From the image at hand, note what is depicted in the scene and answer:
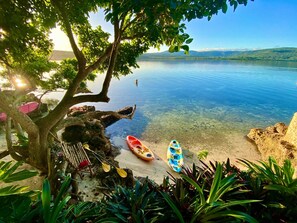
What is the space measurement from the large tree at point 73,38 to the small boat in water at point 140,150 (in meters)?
6.94

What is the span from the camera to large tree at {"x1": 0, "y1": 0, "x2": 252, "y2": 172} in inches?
90.2

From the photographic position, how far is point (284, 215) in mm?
1581

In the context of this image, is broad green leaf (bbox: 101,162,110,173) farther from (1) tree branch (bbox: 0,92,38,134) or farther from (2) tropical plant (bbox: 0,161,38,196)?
(2) tropical plant (bbox: 0,161,38,196)

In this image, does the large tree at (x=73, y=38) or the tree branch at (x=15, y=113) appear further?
the tree branch at (x=15, y=113)

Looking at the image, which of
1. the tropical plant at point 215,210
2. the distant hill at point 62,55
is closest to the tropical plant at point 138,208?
the tropical plant at point 215,210

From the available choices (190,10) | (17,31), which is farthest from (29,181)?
(190,10)

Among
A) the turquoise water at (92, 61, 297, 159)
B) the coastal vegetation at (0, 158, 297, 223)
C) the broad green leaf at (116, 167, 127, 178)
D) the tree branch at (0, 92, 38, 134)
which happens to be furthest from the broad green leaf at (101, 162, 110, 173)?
the turquoise water at (92, 61, 297, 159)

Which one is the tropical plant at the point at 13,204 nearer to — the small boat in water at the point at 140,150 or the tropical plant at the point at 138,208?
the tropical plant at the point at 138,208

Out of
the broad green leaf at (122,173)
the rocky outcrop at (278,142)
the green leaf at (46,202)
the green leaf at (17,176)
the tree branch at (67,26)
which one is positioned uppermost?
the tree branch at (67,26)

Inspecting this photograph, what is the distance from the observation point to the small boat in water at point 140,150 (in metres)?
11.4

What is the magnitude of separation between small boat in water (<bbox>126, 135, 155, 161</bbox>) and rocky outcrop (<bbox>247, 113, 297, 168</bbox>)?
913 centimetres

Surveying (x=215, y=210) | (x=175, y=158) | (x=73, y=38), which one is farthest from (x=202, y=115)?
(x=215, y=210)

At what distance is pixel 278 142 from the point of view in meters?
13.0

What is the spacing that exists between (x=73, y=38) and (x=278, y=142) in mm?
15576
